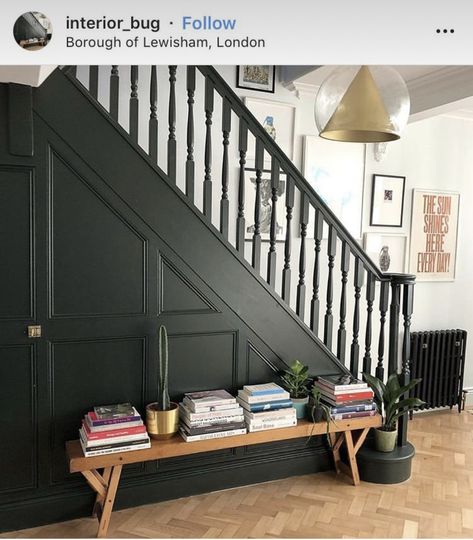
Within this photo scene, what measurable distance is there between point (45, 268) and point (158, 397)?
94 cm

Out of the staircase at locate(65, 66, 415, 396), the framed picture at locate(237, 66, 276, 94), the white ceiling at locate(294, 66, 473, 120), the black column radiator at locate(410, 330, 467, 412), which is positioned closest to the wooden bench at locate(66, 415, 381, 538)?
the staircase at locate(65, 66, 415, 396)

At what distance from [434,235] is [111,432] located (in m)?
3.66

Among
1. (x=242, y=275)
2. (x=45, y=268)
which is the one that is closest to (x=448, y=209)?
(x=242, y=275)

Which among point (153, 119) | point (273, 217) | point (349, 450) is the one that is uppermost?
point (153, 119)

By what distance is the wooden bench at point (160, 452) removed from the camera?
2.65m

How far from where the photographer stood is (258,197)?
3.16 m

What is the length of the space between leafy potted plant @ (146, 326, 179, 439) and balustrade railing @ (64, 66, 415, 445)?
0.78 m

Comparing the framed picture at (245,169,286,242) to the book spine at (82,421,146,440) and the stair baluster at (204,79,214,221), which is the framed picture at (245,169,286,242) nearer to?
the stair baluster at (204,79,214,221)

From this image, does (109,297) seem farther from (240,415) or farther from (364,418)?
(364,418)

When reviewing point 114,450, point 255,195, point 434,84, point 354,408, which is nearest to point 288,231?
point 255,195

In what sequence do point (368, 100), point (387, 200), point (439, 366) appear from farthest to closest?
point (439, 366)
point (387, 200)
point (368, 100)

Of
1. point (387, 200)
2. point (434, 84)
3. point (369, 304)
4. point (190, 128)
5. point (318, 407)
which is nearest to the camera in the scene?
point (190, 128)

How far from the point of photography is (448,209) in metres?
5.07

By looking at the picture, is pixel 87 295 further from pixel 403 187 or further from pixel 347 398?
pixel 403 187
